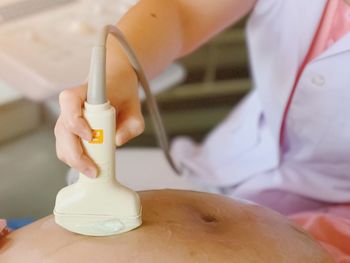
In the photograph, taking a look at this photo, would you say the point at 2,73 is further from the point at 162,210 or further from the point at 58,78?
the point at 162,210

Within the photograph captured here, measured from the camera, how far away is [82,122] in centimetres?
55

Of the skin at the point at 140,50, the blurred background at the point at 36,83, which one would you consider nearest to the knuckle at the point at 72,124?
the skin at the point at 140,50

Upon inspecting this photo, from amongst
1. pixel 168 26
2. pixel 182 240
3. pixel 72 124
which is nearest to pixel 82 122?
pixel 72 124

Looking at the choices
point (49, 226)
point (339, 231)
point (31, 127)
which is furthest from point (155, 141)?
point (49, 226)

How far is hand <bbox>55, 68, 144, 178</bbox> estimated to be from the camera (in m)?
0.56

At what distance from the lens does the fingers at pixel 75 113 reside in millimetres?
550

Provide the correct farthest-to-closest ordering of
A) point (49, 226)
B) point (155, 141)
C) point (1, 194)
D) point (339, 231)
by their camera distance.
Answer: point (155, 141) < point (1, 194) < point (339, 231) < point (49, 226)

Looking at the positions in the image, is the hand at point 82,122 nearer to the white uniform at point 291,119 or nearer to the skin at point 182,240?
the skin at point 182,240

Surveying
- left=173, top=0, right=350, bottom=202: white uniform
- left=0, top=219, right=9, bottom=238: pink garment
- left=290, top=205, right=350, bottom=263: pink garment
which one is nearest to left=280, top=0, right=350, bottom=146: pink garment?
left=173, top=0, right=350, bottom=202: white uniform

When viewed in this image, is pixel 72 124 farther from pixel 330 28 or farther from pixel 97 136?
pixel 330 28

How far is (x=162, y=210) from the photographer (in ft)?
2.17

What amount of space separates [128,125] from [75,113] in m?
0.07

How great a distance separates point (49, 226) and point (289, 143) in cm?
41

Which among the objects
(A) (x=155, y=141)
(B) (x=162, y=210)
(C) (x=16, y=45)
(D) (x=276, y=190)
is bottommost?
(A) (x=155, y=141)
